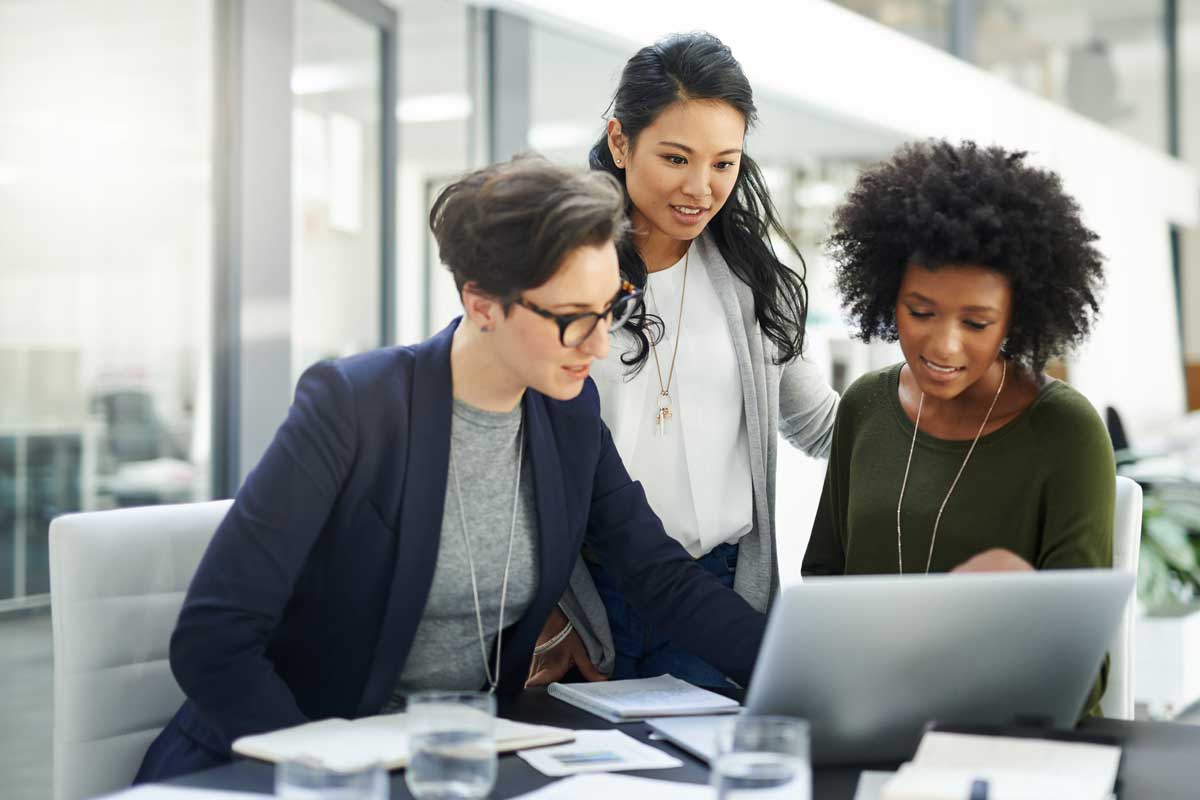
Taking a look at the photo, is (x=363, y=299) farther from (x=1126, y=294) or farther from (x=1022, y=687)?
(x=1126, y=294)

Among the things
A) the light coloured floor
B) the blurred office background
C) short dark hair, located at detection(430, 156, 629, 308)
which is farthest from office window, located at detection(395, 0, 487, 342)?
short dark hair, located at detection(430, 156, 629, 308)

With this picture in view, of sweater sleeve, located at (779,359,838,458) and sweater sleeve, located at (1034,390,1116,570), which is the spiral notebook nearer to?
sweater sleeve, located at (1034,390,1116,570)

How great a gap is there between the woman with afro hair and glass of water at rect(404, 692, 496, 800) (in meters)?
0.70

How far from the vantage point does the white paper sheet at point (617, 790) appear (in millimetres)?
1157

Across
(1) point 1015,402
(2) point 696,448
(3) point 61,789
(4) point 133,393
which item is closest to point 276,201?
(4) point 133,393

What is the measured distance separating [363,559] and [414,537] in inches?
2.7

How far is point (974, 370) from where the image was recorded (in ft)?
5.25

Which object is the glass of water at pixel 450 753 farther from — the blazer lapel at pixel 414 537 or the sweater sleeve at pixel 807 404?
the sweater sleeve at pixel 807 404

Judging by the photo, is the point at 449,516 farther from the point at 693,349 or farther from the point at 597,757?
the point at 693,349

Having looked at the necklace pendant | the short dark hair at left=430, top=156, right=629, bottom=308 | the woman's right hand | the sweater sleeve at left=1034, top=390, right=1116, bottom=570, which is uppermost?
the short dark hair at left=430, top=156, right=629, bottom=308

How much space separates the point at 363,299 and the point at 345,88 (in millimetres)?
681

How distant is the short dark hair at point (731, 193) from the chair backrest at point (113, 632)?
0.74 m

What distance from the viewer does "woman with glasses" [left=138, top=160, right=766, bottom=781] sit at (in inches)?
56.1

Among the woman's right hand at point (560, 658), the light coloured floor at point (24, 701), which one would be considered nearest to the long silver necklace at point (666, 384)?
the woman's right hand at point (560, 658)
